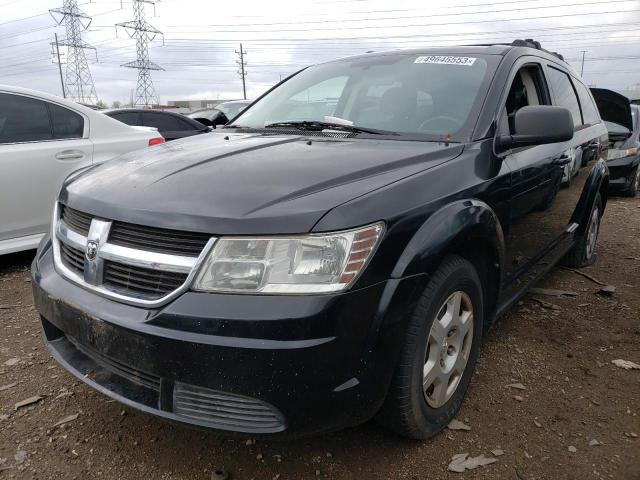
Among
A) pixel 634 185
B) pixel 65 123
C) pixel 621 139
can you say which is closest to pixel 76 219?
pixel 65 123

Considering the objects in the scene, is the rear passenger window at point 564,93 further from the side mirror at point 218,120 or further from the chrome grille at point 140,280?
the chrome grille at point 140,280

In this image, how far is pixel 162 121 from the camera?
8.36m

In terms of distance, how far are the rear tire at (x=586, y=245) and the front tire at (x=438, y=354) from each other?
2428 mm

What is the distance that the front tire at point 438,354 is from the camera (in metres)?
1.93

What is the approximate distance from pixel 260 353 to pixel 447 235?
848 mm

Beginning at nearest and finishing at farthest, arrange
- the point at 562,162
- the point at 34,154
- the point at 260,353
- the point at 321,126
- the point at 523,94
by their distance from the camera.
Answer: the point at 260,353, the point at 321,126, the point at 523,94, the point at 562,162, the point at 34,154

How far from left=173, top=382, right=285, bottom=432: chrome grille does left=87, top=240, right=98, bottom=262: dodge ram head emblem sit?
574mm

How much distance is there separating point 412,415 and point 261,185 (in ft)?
3.43

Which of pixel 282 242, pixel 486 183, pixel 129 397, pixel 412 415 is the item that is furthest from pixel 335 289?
pixel 486 183

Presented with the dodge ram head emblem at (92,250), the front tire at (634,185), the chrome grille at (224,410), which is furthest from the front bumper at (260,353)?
the front tire at (634,185)

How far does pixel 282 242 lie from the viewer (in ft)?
5.54

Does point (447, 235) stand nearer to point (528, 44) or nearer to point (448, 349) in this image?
point (448, 349)

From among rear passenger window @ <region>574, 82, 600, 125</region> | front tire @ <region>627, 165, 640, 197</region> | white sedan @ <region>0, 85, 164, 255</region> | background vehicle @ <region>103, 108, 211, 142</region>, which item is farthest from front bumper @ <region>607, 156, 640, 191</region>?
white sedan @ <region>0, 85, 164, 255</region>

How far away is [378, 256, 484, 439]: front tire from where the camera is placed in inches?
75.8
